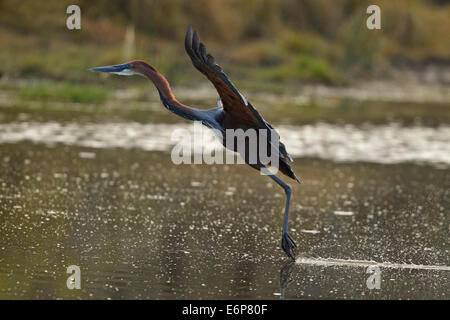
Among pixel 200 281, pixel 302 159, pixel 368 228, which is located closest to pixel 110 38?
pixel 302 159

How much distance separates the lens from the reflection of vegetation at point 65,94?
72.5ft

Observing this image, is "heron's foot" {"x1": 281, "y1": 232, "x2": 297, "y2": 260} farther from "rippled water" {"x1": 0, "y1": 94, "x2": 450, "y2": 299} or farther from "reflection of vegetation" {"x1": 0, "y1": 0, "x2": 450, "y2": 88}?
"reflection of vegetation" {"x1": 0, "y1": 0, "x2": 450, "y2": 88}

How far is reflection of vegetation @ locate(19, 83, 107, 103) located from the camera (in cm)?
2211

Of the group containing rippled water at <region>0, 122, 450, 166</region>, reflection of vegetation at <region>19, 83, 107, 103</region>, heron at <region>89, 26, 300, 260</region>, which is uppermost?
heron at <region>89, 26, 300, 260</region>

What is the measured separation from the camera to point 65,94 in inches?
879

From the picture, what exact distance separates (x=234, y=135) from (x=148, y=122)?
1158cm

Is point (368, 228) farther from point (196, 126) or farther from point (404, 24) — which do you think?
point (404, 24)

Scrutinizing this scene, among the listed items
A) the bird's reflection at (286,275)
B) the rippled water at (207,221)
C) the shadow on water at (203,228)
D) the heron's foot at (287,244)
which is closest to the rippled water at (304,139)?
the rippled water at (207,221)

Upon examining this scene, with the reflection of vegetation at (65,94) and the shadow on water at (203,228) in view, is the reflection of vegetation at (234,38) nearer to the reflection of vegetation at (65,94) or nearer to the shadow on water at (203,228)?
the reflection of vegetation at (65,94)

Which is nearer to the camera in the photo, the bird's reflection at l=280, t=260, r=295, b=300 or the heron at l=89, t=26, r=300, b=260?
the bird's reflection at l=280, t=260, r=295, b=300

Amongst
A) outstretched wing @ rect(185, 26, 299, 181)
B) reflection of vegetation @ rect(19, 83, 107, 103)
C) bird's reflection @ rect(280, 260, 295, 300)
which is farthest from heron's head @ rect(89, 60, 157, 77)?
reflection of vegetation @ rect(19, 83, 107, 103)

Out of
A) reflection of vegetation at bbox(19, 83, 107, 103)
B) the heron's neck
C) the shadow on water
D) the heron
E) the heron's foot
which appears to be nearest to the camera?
the shadow on water

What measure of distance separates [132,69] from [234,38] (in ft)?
97.8

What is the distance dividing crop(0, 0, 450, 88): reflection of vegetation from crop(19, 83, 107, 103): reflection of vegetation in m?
4.01
